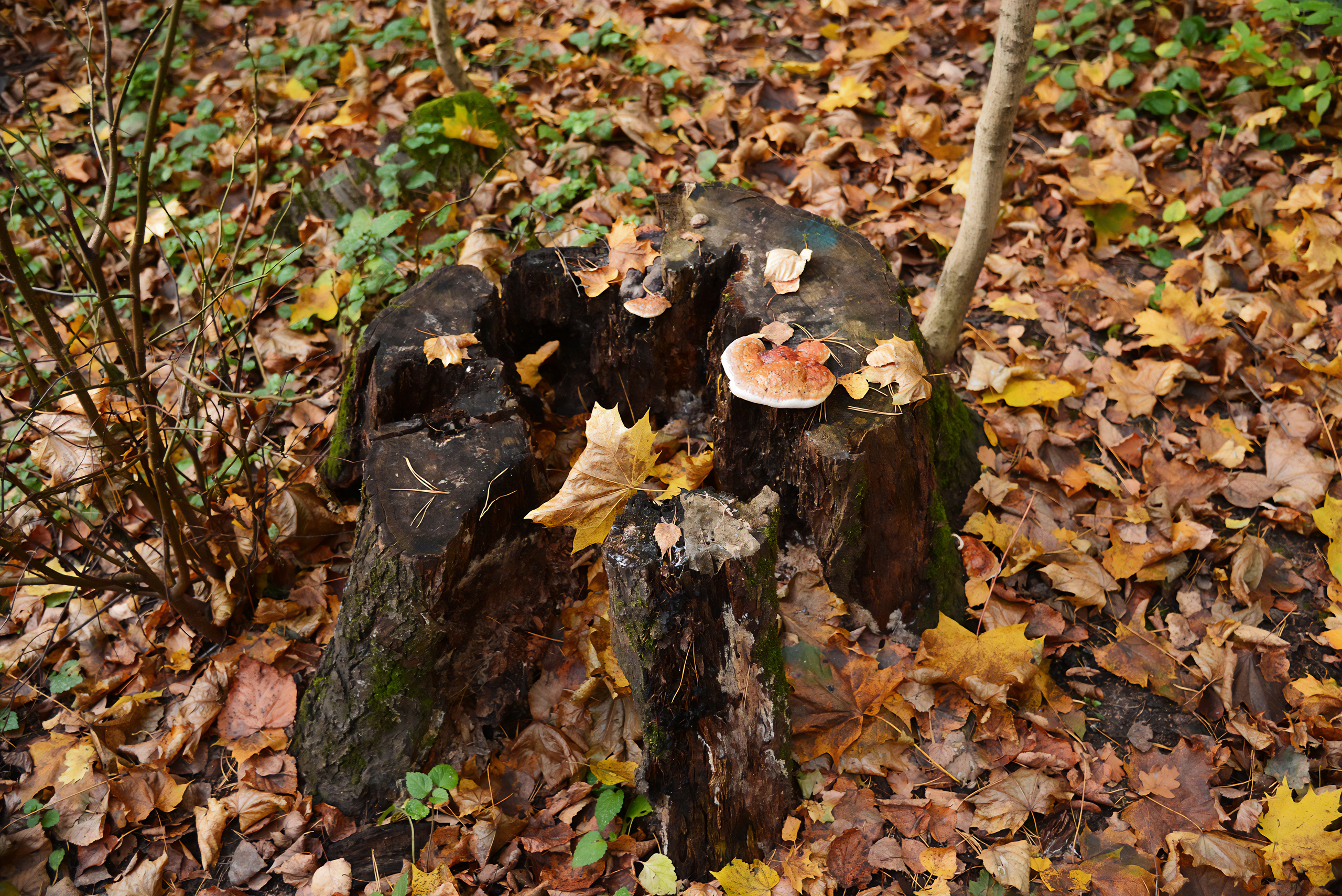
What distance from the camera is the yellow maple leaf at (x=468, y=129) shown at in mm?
4301

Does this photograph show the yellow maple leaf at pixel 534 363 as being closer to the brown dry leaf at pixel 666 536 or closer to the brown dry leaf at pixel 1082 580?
the brown dry leaf at pixel 666 536

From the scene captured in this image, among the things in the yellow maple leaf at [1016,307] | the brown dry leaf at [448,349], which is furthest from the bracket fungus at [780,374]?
the yellow maple leaf at [1016,307]

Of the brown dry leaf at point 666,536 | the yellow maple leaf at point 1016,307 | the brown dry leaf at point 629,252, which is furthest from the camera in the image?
the yellow maple leaf at point 1016,307

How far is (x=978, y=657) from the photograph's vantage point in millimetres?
2656

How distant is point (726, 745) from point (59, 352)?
2248 mm

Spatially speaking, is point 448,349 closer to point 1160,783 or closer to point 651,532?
point 651,532

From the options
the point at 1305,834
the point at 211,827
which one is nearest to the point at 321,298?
the point at 211,827

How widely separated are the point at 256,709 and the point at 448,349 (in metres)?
1.44

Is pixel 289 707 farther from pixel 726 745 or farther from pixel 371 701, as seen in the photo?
pixel 726 745

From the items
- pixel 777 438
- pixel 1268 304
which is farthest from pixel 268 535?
pixel 1268 304

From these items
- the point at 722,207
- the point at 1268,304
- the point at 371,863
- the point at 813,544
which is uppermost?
the point at 722,207

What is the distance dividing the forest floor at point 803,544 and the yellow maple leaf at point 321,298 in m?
0.03

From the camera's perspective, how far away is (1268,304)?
364 centimetres

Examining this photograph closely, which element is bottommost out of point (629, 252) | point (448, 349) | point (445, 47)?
point (448, 349)
